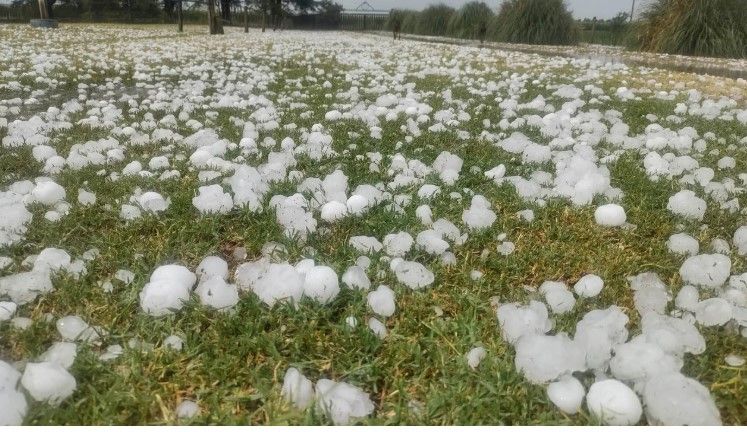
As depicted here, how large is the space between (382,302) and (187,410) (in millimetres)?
650

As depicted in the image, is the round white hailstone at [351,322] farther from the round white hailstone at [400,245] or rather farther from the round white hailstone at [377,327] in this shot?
the round white hailstone at [400,245]

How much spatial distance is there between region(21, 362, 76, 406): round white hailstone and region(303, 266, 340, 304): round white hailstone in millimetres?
694

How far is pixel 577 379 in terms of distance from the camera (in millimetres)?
1306

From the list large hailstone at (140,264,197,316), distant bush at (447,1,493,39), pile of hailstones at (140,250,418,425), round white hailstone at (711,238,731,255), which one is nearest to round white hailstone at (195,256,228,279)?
pile of hailstones at (140,250,418,425)

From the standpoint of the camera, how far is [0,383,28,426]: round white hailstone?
1.14 meters

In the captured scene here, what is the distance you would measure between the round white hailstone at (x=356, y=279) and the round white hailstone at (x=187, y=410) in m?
0.63

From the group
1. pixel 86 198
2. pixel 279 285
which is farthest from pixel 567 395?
pixel 86 198

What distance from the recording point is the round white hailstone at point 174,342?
1462 mm

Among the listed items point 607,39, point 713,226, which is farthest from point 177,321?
point 607,39

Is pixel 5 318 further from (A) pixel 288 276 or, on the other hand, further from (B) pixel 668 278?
(B) pixel 668 278

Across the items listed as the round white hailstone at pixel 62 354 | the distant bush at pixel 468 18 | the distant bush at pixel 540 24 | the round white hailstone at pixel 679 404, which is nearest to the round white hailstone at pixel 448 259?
the round white hailstone at pixel 679 404

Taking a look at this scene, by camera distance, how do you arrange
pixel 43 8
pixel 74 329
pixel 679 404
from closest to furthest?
pixel 679 404 < pixel 74 329 < pixel 43 8

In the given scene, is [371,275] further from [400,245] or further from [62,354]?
[62,354]

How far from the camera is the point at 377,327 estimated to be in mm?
1559
